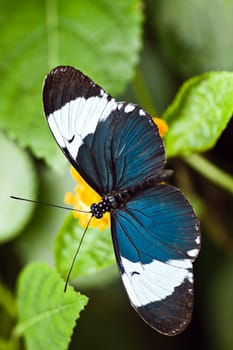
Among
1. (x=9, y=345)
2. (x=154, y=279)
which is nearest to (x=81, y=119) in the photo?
(x=154, y=279)

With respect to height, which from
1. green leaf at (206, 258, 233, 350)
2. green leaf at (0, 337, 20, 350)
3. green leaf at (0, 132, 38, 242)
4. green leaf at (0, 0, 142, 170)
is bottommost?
green leaf at (206, 258, 233, 350)

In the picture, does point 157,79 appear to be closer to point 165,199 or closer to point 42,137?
point 42,137

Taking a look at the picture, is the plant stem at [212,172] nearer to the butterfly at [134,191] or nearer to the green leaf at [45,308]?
the butterfly at [134,191]

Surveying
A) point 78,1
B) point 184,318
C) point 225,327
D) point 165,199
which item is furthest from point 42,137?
point 225,327

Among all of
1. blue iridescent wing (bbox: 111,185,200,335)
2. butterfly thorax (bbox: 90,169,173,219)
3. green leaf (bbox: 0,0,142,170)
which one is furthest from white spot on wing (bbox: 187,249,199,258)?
green leaf (bbox: 0,0,142,170)

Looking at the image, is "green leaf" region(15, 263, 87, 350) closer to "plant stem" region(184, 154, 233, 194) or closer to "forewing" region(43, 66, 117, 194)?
"forewing" region(43, 66, 117, 194)

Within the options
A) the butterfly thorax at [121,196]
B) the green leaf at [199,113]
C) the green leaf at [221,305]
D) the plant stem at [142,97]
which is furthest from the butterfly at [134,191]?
the green leaf at [221,305]
